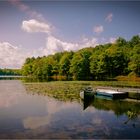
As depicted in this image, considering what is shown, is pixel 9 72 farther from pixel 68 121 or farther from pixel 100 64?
pixel 68 121

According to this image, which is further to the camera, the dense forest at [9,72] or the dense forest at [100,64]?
the dense forest at [9,72]

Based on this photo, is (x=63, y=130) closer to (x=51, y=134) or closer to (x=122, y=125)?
(x=51, y=134)

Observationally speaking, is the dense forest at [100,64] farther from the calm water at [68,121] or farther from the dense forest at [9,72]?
the dense forest at [9,72]

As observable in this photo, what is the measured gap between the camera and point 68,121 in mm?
13922

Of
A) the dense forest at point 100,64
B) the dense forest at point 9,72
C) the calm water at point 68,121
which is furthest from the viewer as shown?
the dense forest at point 9,72

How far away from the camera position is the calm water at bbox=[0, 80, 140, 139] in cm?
→ 1136

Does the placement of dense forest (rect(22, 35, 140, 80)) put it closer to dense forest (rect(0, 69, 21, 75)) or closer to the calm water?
the calm water

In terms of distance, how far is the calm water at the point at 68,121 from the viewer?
37.3 ft

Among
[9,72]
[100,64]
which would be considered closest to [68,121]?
[100,64]

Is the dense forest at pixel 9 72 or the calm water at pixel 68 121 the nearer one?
the calm water at pixel 68 121

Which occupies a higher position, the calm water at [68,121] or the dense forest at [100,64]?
the dense forest at [100,64]

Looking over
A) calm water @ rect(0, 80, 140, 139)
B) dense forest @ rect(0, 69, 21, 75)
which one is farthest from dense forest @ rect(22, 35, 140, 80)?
dense forest @ rect(0, 69, 21, 75)

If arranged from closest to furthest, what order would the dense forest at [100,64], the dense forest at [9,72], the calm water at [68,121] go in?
the calm water at [68,121] → the dense forest at [100,64] → the dense forest at [9,72]

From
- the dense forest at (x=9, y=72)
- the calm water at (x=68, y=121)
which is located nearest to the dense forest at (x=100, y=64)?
the calm water at (x=68, y=121)
